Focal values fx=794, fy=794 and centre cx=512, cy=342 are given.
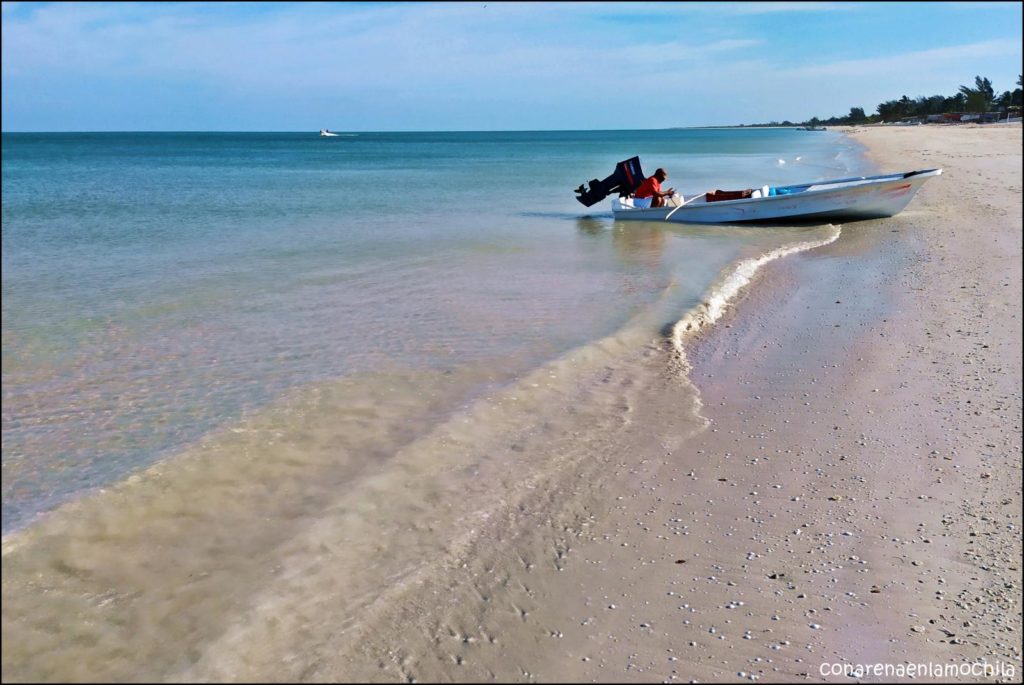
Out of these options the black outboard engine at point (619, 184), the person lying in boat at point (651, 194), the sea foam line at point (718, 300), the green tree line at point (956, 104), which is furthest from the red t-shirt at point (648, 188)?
the green tree line at point (956, 104)

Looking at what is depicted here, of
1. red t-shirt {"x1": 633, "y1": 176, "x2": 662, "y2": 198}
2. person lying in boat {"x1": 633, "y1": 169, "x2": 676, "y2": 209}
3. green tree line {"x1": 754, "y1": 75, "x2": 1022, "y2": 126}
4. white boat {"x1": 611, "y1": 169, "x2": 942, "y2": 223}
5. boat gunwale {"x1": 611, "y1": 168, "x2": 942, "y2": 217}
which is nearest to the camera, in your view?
boat gunwale {"x1": 611, "y1": 168, "x2": 942, "y2": 217}

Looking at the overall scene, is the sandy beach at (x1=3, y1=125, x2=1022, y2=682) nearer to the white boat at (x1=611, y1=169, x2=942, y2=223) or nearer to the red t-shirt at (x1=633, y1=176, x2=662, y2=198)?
the white boat at (x1=611, y1=169, x2=942, y2=223)

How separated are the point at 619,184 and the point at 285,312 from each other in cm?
1343

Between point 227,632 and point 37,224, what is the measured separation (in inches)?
738

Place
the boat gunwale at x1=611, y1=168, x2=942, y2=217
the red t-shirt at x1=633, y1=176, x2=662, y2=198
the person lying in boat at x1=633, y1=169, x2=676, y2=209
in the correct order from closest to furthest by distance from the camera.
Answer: the boat gunwale at x1=611, y1=168, x2=942, y2=217, the person lying in boat at x1=633, y1=169, x2=676, y2=209, the red t-shirt at x1=633, y1=176, x2=662, y2=198

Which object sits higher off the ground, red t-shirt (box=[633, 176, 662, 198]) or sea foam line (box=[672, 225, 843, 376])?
red t-shirt (box=[633, 176, 662, 198])

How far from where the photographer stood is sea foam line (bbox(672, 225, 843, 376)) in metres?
8.73

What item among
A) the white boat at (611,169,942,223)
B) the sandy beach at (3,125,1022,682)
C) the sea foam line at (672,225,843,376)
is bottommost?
the sandy beach at (3,125,1022,682)

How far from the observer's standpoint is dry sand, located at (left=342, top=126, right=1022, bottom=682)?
3555 millimetres

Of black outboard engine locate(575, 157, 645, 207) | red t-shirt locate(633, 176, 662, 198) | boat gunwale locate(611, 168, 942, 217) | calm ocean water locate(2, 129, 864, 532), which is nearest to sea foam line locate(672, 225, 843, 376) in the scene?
calm ocean water locate(2, 129, 864, 532)

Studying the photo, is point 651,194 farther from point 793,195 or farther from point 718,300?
point 718,300

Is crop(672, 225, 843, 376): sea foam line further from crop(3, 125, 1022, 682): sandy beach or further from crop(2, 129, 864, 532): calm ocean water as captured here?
crop(3, 125, 1022, 682): sandy beach

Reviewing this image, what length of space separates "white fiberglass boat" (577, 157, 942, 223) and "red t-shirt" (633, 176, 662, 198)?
0.57 m

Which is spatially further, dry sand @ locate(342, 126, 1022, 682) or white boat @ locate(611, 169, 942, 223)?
white boat @ locate(611, 169, 942, 223)
